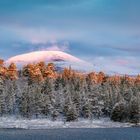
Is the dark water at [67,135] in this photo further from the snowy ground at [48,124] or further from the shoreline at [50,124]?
the snowy ground at [48,124]

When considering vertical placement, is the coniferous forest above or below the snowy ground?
above

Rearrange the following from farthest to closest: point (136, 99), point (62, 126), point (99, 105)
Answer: point (99, 105) < point (136, 99) < point (62, 126)

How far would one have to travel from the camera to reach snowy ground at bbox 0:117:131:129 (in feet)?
523

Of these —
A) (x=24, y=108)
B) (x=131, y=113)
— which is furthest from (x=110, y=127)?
(x=24, y=108)

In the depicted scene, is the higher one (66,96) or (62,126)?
(66,96)

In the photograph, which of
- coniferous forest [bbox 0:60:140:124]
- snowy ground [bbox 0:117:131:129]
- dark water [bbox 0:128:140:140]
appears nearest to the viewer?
dark water [bbox 0:128:140:140]

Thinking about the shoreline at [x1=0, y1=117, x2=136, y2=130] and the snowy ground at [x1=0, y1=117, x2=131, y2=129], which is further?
the snowy ground at [x1=0, y1=117, x2=131, y2=129]

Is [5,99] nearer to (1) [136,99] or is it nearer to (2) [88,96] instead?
(2) [88,96]

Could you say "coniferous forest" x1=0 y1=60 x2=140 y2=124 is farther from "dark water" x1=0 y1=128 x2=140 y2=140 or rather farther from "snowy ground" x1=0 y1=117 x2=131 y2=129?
"dark water" x1=0 y1=128 x2=140 y2=140

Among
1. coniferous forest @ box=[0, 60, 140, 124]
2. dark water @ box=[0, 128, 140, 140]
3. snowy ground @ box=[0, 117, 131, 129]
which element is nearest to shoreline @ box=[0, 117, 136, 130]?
snowy ground @ box=[0, 117, 131, 129]

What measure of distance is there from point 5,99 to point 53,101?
20701 mm

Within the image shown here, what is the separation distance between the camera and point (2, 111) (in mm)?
178375

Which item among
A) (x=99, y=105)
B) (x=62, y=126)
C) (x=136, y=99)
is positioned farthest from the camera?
(x=99, y=105)

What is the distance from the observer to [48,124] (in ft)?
542
